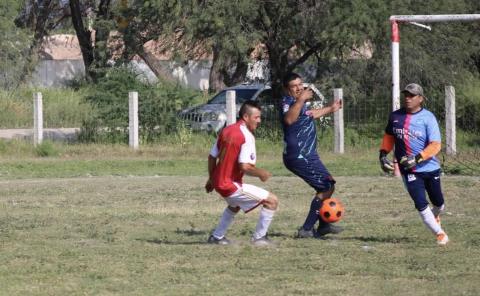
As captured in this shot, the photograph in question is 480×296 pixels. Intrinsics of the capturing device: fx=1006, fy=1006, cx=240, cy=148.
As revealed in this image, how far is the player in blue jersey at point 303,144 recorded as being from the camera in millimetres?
10812

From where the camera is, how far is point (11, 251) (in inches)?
405

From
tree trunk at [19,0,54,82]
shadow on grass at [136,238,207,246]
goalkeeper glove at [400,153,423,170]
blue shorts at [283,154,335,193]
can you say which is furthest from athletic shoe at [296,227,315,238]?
tree trunk at [19,0,54,82]

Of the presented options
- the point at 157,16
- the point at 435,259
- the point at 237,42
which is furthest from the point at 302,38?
the point at 435,259

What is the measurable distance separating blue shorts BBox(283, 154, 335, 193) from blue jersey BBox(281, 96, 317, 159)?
6 centimetres

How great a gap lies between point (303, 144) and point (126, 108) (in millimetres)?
15588

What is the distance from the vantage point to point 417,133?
10.5 meters

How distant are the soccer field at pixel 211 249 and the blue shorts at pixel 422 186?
0.48 metres

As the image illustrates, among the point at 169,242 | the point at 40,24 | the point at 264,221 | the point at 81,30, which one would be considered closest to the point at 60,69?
the point at 40,24

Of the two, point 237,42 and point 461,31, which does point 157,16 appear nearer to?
point 237,42

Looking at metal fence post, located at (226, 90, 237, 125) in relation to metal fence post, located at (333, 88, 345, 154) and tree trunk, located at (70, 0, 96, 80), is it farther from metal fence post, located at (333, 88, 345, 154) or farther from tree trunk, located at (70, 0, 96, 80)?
tree trunk, located at (70, 0, 96, 80)

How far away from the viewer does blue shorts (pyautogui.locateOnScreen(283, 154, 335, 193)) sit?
11.0m

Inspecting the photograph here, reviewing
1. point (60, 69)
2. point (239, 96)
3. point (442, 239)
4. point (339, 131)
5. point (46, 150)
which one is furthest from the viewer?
point (60, 69)

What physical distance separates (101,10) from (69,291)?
1494 inches

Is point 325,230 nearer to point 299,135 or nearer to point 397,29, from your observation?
point 299,135
